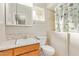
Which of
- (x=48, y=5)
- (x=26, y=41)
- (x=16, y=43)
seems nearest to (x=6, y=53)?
(x=16, y=43)

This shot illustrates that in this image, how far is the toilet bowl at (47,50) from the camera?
1548 mm

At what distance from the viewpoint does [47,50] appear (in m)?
1.55

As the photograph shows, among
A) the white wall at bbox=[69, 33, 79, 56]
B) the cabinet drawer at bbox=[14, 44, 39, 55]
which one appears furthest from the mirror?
the white wall at bbox=[69, 33, 79, 56]

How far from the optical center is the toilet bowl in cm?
155

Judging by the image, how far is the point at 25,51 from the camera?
1567mm

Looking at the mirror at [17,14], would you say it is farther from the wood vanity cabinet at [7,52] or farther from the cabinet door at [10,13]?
the wood vanity cabinet at [7,52]

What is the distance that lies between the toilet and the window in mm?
215

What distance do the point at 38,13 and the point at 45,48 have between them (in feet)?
1.39

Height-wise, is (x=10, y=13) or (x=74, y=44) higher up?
(x=10, y=13)

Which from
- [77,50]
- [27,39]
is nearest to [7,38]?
[27,39]

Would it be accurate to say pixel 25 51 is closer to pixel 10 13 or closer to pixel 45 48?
pixel 45 48

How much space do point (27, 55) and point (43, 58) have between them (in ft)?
0.69

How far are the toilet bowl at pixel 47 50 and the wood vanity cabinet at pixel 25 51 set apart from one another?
0.06m

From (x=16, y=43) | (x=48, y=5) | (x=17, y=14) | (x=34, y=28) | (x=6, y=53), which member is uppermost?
(x=48, y=5)
